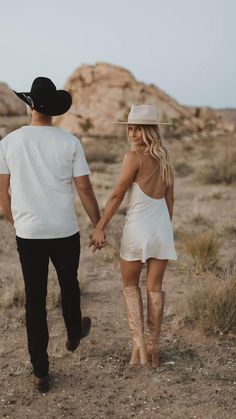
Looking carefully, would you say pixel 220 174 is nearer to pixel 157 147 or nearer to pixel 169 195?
pixel 169 195

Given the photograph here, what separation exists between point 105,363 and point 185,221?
6.82 meters

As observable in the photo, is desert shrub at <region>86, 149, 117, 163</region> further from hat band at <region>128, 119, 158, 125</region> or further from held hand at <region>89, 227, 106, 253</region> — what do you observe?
hat band at <region>128, 119, 158, 125</region>

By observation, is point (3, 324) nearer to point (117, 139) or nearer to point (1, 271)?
point (1, 271)

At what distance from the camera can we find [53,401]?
160 inches

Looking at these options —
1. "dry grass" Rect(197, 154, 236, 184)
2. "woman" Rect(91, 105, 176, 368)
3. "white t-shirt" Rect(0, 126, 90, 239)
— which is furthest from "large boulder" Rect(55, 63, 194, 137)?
"white t-shirt" Rect(0, 126, 90, 239)

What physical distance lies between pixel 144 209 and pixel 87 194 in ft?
1.45

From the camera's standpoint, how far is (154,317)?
14.4ft

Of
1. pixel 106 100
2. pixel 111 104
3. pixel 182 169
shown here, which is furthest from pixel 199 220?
pixel 106 100

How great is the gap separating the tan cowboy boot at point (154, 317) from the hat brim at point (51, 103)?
1.51 metres

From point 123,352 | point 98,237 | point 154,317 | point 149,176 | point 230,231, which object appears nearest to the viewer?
point 149,176

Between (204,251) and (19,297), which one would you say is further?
(204,251)

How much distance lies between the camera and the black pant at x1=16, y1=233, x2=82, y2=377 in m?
3.92

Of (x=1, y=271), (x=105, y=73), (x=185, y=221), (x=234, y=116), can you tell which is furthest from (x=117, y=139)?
(x=234, y=116)

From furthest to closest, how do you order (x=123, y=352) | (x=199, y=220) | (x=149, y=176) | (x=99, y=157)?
1. (x=99, y=157)
2. (x=199, y=220)
3. (x=123, y=352)
4. (x=149, y=176)
